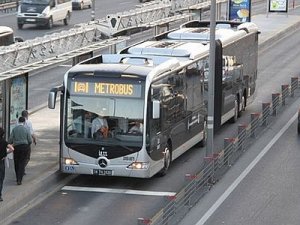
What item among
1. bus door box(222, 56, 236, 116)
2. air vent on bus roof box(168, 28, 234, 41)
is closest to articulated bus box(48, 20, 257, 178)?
air vent on bus roof box(168, 28, 234, 41)

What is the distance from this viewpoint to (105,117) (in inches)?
886

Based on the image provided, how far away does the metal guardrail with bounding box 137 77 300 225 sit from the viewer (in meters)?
18.1

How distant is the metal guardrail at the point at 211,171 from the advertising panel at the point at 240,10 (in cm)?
2300

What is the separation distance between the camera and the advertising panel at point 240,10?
5688cm

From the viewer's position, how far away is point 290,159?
2644 centimetres

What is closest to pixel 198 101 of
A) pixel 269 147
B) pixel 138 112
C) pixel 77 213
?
pixel 269 147

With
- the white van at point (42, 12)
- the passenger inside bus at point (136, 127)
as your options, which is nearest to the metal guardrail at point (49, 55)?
the passenger inside bus at point (136, 127)

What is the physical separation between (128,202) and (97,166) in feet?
4.78

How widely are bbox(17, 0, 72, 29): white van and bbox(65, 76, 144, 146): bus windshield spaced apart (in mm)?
39406

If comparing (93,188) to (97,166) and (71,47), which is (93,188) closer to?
(97,166)

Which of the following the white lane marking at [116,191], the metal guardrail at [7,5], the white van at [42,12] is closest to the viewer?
the white lane marking at [116,191]

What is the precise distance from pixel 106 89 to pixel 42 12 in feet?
132

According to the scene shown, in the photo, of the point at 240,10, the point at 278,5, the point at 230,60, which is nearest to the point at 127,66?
the point at 230,60

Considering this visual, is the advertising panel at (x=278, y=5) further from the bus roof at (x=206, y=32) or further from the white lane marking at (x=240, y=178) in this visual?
the white lane marking at (x=240, y=178)
